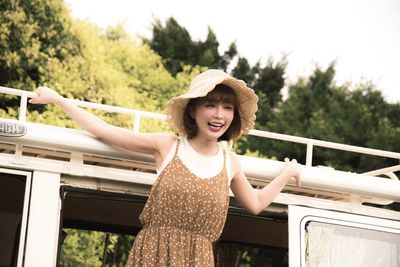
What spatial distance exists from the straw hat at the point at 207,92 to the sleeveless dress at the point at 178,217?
0.69 feet

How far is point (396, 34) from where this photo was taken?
30.3m

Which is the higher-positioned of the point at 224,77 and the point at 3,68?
the point at 3,68

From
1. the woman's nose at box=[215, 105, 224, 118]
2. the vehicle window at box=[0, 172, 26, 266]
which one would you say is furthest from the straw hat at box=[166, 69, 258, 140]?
the vehicle window at box=[0, 172, 26, 266]

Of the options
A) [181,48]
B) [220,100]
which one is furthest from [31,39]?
[220,100]

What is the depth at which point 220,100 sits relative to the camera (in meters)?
4.17

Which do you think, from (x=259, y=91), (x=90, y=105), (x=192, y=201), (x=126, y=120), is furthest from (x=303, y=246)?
(x=259, y=91)

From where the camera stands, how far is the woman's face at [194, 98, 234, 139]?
4113mm

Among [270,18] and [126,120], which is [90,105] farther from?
[270,18]

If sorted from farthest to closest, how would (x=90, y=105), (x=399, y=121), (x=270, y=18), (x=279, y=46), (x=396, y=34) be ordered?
(x=396, y=34) → (x=270, y=18) → (x=279, y=46) → (x=399, y=121) → (x=90, y=105)

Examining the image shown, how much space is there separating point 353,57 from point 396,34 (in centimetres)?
426

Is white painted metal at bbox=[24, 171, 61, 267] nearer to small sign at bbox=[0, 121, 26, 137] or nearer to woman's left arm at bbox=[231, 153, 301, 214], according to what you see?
small sign at bbox=[0, 121, 26, 137]

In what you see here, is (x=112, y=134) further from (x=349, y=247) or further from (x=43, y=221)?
(x=349, y=247)

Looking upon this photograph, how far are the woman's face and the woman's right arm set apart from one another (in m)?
0.20

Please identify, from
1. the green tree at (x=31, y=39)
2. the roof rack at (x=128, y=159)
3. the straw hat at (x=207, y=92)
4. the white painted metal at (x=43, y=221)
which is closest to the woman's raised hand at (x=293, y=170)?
the roof rack at (x=128, y=159)
